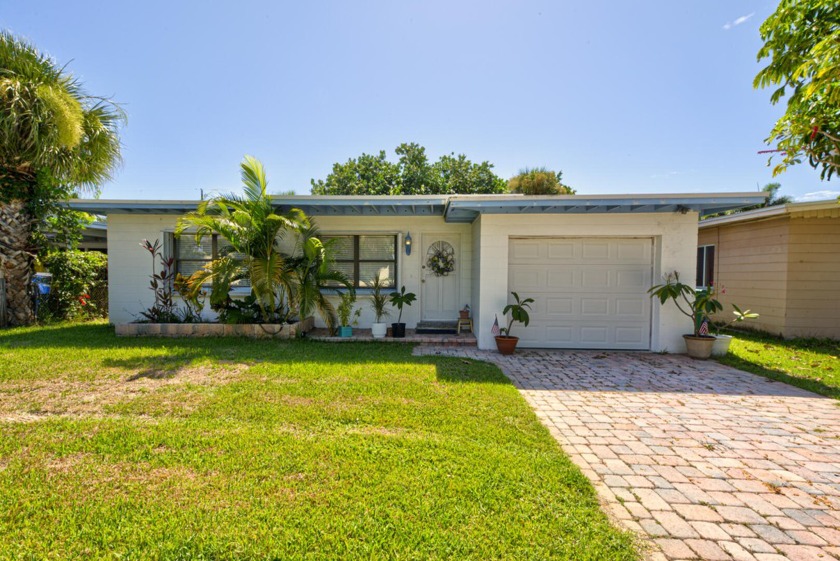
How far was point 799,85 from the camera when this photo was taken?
5348 mm

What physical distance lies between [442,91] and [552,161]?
1218cm

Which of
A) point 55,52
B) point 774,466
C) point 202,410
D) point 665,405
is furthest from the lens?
point 55,52

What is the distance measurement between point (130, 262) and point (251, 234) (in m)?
3.81

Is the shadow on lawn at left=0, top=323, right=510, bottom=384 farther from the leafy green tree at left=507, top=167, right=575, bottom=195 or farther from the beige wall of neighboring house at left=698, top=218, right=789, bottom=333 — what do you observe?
the leafy green tree at left=507, top=167, right=575, bottom=195

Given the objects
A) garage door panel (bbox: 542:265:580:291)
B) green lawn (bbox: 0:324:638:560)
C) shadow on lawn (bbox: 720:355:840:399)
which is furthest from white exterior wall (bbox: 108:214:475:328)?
shadow on lawn (bbox: 720:355:840:399)

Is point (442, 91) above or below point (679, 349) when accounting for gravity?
above

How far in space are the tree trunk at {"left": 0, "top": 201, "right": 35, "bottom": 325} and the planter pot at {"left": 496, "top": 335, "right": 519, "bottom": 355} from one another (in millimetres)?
10261

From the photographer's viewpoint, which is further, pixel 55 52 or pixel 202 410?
pixel 55 52

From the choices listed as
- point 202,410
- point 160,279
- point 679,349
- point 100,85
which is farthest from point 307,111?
point 679,349

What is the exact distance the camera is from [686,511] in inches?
95.4

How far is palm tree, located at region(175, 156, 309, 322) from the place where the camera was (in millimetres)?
6961

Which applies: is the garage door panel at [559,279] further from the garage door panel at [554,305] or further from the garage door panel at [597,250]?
the garage door panel at [597,250]

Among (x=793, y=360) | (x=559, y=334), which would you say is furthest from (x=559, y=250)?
(x=793, y=360)

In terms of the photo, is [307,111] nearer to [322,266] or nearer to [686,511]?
[322,266]
